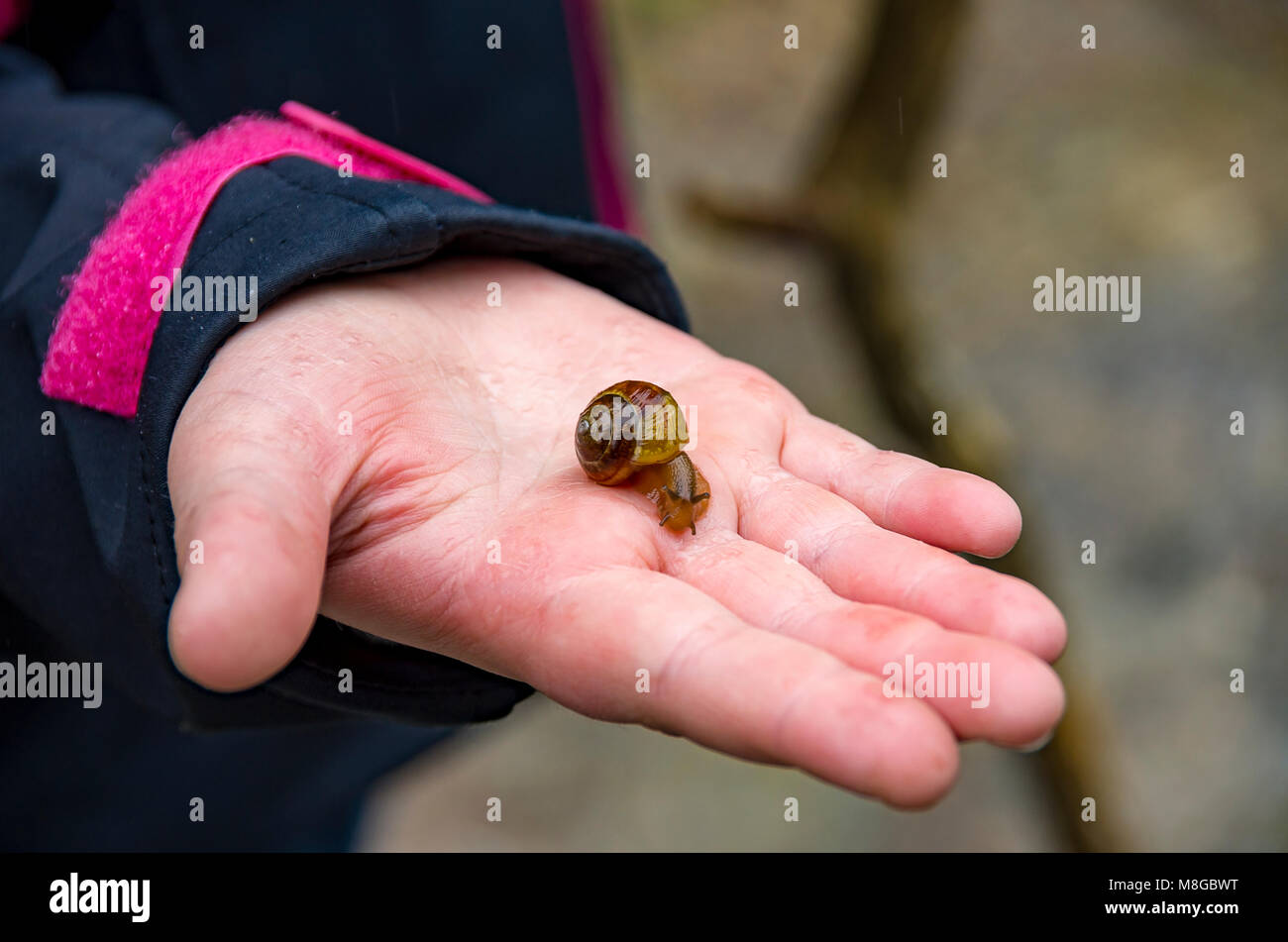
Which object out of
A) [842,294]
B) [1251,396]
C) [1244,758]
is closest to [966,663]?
[842,294]
